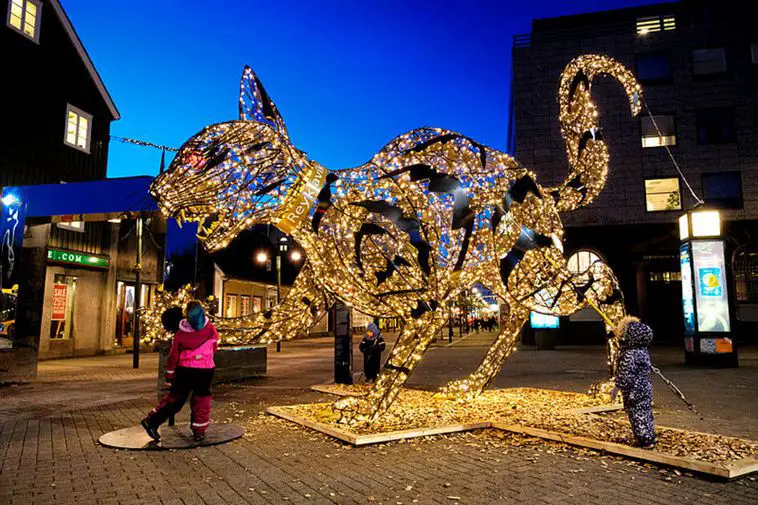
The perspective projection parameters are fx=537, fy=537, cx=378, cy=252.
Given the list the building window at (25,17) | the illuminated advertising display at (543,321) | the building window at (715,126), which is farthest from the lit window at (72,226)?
the building window at (715,126)

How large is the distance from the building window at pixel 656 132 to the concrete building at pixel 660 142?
40mm

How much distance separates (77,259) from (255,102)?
14113 millimetres

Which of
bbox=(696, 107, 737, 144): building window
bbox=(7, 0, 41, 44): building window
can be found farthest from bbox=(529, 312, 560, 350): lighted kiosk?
bbox=(7, 0, 41, 44): building window

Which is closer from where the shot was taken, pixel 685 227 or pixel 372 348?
pixel 372 348

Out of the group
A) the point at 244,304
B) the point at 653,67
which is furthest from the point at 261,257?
the point at 653,67

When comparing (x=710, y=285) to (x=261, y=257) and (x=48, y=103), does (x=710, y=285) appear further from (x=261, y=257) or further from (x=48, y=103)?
(x=261, y=257)

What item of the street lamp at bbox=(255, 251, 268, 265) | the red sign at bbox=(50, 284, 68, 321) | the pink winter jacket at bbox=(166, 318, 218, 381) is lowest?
the pink winter jacket at bbox=(166, 318, 218, 381)

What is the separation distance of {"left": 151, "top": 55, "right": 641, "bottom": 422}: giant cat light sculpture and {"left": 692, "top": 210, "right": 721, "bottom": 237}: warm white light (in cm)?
800

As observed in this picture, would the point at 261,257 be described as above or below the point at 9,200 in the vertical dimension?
above

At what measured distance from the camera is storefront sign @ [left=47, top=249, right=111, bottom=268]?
1601 cm

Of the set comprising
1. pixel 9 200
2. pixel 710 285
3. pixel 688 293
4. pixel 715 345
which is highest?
pixel 9 200

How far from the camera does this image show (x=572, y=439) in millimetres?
5012

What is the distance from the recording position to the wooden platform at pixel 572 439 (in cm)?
405

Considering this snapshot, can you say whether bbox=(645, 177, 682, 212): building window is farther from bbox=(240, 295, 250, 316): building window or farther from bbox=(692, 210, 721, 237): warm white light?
bbox=(240, 295, 250, 316): building window
